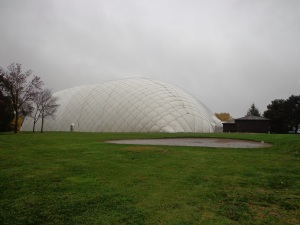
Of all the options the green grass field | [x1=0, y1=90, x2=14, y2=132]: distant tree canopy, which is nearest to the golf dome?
[x1=0, y1=90, x2=14, y2=132]: distant tree canopy

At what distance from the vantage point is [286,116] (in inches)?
2574

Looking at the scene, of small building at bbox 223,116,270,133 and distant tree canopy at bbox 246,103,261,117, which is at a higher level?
distant tree canopy at bbox 246,103,261,117

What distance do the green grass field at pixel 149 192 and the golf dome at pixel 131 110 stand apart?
29950 millimetres

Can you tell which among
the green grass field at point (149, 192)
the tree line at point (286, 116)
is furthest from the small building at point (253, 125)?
the green grass field at point (149, 192)

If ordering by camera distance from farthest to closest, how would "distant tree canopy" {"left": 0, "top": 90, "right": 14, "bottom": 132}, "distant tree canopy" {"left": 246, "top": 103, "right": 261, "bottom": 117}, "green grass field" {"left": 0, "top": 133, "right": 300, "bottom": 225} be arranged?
"distant tree canopy" {"left": 246, "top": 103, "right": 261, "bottom": 117} → "distant tree canopy" {"left": 0, "top": 90, "right": 14, "bottom": 132} → "green grass field" {"left": 0, "top": 133, "right": 300, "bottom": 225}

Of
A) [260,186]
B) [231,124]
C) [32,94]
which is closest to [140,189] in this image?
[260,186]

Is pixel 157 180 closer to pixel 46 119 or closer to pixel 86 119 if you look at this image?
pixel 86 119

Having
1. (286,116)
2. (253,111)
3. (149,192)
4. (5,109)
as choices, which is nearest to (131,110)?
(5,109)

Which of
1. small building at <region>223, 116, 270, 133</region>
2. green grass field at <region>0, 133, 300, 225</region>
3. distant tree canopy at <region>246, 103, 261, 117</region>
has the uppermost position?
distant tree canopy at <region>246, 103, 261, 117</region>

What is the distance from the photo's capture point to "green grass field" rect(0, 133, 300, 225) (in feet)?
19.0

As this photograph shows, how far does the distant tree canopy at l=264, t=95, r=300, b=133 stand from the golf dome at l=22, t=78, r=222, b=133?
2326 centimetres

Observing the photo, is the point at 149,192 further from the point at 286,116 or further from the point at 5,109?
the point at 286,116

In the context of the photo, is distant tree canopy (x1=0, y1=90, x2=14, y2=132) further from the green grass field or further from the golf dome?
the green grass field

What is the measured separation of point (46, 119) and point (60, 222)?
Result: 186ft
